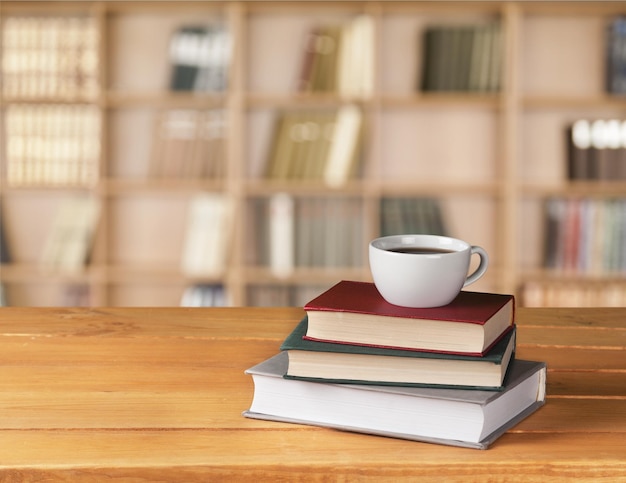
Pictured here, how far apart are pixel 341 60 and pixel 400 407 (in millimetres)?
2961

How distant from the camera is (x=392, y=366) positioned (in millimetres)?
735

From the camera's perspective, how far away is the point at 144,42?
3.81 meters

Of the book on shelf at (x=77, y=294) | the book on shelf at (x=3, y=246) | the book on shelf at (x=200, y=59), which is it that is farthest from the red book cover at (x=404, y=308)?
the book on shelf at (x=3, y=246)

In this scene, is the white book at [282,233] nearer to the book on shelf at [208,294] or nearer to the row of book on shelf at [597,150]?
the book on shelf at [208,294]

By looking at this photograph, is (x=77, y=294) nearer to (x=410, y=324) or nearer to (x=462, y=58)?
(x=462, y=58)

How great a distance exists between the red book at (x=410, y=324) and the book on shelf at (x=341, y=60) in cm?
285

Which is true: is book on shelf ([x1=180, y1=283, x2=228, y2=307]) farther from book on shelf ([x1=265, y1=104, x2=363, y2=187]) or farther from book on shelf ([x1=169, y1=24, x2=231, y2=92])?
book on shelf ([x1=169, y1=24, x2=231, y2=92])

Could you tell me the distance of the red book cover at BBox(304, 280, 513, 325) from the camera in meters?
0.74

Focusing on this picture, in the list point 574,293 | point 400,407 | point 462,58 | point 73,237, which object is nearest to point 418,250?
point 400,407

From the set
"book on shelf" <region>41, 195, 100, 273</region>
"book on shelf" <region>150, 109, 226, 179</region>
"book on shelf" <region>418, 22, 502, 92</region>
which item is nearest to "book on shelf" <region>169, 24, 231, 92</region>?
"book on shelf" <region>150, 109, 226, 179</region>

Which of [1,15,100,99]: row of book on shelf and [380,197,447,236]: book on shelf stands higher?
[1,15,100,99]: row of book on shelf

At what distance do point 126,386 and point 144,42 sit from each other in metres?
3.16

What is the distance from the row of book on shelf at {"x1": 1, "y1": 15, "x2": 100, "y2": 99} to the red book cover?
9.88ft

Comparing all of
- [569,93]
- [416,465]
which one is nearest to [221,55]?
[569,93]
